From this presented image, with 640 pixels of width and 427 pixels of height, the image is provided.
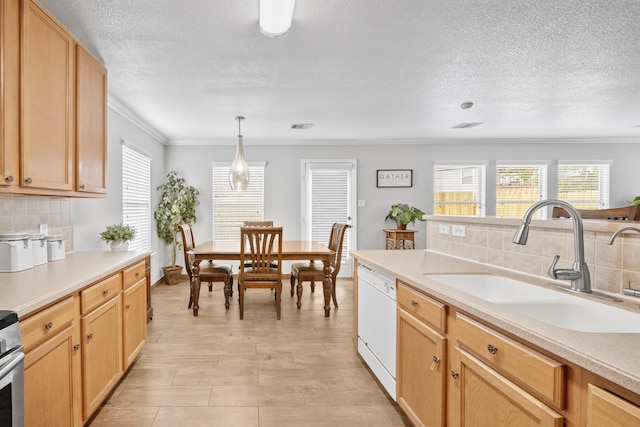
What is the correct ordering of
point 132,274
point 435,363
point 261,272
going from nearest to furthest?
point 435,363
point 132,274
point 261,272

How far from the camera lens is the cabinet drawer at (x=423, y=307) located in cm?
151

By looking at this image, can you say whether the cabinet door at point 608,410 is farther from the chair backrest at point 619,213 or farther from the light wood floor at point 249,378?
the chair backrest at point 619,213

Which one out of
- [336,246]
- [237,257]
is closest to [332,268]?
[336,246]

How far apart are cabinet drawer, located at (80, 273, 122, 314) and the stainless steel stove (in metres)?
0.60

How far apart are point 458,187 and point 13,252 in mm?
5963

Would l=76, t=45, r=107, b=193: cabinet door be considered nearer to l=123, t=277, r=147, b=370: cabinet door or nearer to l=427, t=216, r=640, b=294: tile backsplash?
l=123, t=277, r=147, b=370: cabinet door

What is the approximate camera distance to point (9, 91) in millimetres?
1682

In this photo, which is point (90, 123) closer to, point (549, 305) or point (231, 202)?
point (549, 305)

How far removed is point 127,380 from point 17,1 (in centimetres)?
229

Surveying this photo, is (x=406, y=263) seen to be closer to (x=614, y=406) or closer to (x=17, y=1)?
(x=614, y=406)

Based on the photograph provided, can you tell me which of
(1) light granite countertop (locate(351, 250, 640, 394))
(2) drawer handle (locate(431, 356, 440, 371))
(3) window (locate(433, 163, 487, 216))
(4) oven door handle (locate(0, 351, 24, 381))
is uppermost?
(3) window (locate(433, 163, 487, 216))

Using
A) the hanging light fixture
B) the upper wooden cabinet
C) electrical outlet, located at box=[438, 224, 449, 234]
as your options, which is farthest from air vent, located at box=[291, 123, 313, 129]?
electrical outlet, located at box=[438, 224, 449, 234]

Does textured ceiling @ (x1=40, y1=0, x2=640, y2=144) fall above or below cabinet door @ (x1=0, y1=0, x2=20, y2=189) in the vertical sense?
above

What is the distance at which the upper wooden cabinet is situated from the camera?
5.55ft
